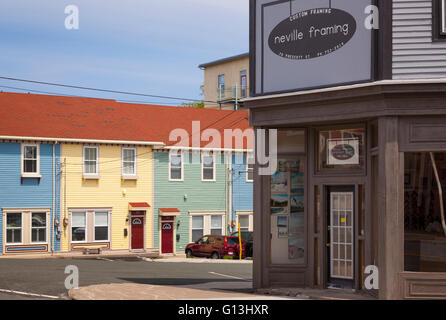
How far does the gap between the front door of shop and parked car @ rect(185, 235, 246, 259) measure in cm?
2174

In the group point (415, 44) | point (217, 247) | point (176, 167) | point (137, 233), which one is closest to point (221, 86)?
point (176, 167)

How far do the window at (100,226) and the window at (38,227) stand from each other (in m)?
2.90

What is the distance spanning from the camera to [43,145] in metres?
36.3

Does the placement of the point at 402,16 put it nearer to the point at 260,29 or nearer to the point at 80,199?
the point at 260,29

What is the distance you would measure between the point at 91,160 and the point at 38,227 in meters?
4.76

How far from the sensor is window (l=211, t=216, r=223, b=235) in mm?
41625

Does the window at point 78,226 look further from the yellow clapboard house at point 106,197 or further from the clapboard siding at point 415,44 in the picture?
the clapboard siding at point 415,44

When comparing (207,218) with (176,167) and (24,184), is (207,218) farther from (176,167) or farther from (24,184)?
(24,184)

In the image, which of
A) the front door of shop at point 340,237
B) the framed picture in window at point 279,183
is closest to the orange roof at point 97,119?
the framed picture in window at point 279,183

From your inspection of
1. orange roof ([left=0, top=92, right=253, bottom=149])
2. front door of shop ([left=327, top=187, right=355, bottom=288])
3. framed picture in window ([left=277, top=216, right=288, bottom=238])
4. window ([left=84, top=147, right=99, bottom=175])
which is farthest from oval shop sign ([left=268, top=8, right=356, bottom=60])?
window ([left=84, top=147, right=99, bottom=175])

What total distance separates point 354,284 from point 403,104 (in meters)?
3.90

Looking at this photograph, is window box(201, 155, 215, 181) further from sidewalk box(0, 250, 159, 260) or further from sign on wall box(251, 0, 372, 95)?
sign on wall box(251, 0, 372, 95)

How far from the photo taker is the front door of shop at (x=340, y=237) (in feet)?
44.8
